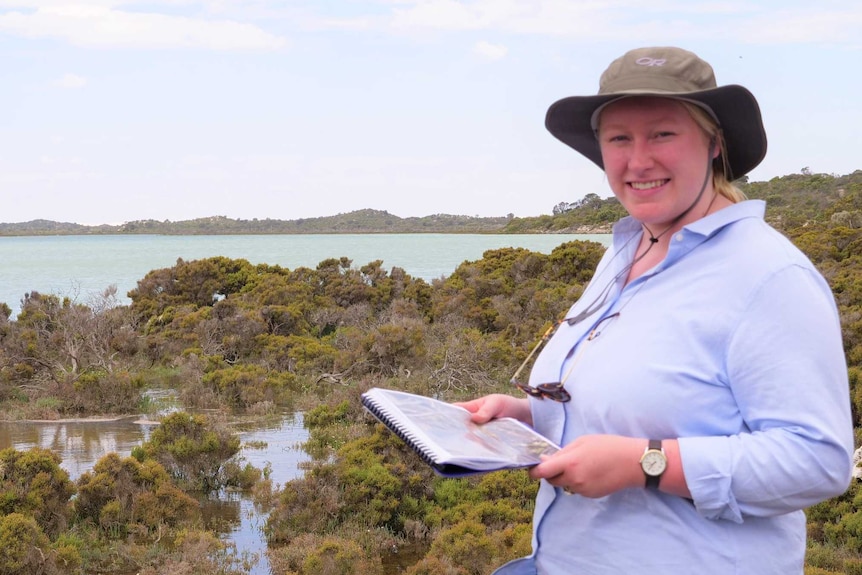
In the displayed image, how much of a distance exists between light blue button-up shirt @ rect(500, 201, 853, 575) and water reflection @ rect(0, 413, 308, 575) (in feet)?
17.8

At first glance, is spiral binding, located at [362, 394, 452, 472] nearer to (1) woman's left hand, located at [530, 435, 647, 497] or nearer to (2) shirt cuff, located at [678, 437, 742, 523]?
(1) woman's left hand, located at [530, 435, 647, 497]

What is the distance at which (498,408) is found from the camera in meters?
1.95

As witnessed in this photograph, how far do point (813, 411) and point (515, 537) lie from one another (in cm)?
508

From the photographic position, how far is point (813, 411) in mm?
1449

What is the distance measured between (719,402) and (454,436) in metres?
0.46

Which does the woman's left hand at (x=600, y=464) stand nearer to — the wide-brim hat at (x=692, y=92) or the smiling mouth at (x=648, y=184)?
the smiling mouth at (x=648, y=184)

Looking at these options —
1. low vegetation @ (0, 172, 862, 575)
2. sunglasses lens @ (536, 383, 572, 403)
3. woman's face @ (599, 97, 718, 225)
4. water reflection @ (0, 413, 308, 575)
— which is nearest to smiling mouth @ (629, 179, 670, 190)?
woman's face @ (599, 97, 718, 225)

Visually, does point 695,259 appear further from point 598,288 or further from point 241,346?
point 241,346

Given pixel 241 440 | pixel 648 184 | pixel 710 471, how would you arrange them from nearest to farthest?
pixel 710 471 < pixel 648 184 < pixel 241 440

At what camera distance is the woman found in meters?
1.47

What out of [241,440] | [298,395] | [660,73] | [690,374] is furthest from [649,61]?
[298,395]

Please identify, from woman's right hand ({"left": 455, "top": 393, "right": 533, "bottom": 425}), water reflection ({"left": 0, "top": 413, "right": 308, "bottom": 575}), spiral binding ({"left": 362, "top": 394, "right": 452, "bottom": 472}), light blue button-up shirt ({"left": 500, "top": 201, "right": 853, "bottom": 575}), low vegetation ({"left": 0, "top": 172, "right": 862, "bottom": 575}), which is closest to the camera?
light blue button-up shirt ({"left": 500, "top": 201, "right": 853, "bottom": 575})

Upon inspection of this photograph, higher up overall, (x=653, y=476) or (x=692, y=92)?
(x=692, y=92)

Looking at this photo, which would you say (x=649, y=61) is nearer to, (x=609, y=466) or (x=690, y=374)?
(x=690, y=374)
